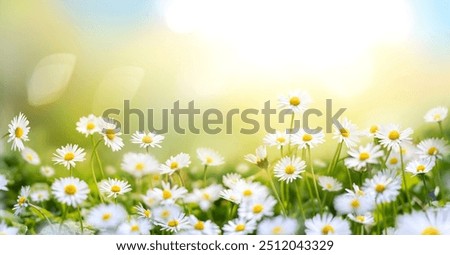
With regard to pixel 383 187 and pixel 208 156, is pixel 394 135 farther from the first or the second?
pixel 208 156

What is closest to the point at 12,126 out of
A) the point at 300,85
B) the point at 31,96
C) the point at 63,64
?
the point at 31,96

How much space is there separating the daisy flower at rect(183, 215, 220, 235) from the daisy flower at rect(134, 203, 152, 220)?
0.32ft

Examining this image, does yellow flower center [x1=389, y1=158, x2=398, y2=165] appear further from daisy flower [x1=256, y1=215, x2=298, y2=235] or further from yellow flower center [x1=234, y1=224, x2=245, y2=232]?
yellow flower center [x1=234, y1=224, x2=245, y2=232]

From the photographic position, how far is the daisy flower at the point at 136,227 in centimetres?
148

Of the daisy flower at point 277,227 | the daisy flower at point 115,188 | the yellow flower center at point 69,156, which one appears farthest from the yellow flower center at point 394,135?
the yellow flower center at point 69,156

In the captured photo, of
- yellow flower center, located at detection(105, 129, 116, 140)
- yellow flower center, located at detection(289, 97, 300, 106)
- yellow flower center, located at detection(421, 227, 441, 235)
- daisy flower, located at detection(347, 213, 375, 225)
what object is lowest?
yellow flower center, located at detection(421, 227, 441, 235)

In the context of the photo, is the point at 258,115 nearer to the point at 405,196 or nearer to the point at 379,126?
the point at 379,126

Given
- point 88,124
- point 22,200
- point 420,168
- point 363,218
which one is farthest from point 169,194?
point 420,168

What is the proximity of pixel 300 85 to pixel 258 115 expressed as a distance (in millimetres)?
123

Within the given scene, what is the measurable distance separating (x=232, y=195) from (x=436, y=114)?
1.71ft

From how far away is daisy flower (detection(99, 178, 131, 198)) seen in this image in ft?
4.87

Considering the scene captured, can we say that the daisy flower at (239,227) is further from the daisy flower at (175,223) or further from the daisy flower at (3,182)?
the daisy flower at (3,182)

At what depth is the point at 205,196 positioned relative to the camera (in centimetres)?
148

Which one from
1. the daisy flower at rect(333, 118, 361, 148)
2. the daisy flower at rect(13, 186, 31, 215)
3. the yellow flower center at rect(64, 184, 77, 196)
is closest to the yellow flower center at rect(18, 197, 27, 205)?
the daisy flower at rect(13, 186, 31, 215)
